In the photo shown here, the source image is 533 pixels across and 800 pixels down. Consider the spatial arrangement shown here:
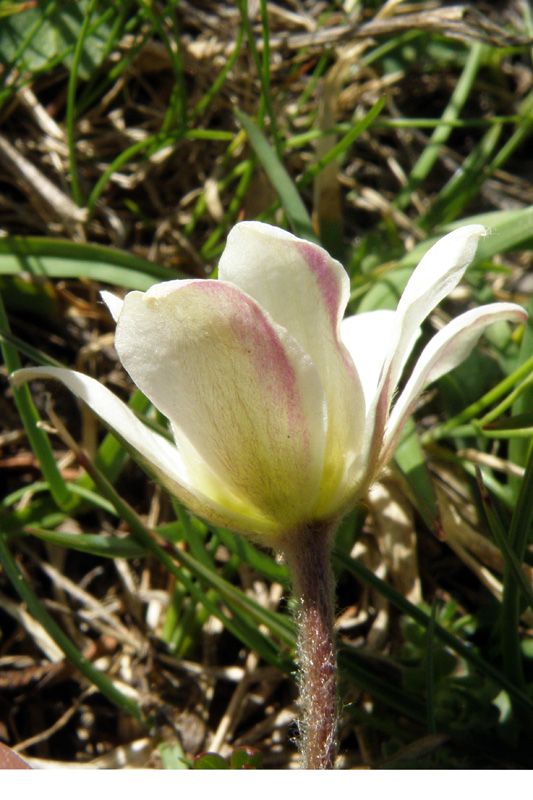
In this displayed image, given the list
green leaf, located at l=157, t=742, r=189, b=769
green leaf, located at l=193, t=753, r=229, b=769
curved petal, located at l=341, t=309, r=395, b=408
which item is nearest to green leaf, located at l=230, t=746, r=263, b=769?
green leaf, located at l=193, t=753, r=229, b=769

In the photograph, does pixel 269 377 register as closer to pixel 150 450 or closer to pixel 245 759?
pixel 150 450

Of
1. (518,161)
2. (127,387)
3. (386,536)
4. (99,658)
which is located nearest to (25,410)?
(127,387)

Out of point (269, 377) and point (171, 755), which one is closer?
point (269, 377)

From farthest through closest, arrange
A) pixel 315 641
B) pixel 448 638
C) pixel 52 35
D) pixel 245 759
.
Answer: pixel 52 35 → pixel 448 638 → pixel 245 759 → pixel 315 641

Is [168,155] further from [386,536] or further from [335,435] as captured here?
[335,435]

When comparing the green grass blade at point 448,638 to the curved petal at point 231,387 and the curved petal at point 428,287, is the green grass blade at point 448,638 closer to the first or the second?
the curved petal at point 231,387

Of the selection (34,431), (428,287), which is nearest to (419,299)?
(428,287)

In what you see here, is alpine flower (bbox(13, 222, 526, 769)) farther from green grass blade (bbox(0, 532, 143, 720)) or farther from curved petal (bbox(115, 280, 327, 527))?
green grass blade (bbox(0, 532, 143, 720))
